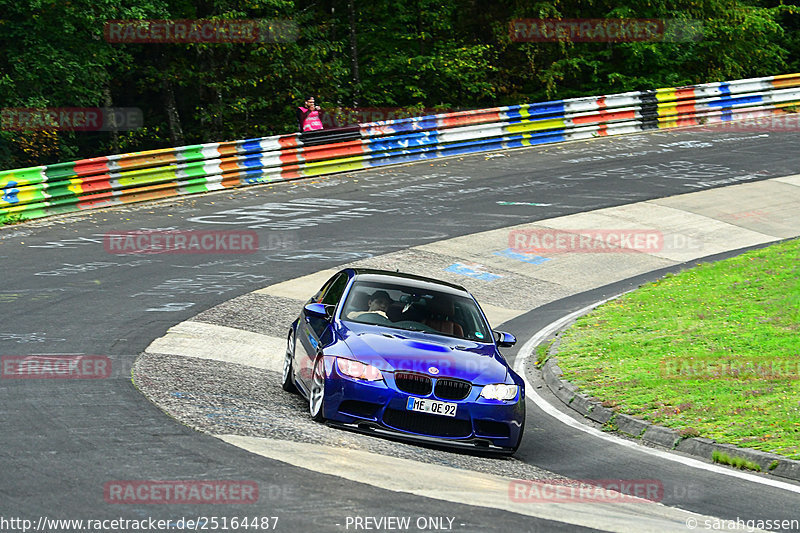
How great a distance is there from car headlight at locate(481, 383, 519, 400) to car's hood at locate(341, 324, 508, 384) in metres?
0.06

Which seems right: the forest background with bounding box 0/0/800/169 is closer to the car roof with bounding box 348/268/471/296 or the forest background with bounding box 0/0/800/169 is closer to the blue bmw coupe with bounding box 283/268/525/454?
the car roof with bounding box 348/268/471/296

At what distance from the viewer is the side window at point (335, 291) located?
35.7 ft

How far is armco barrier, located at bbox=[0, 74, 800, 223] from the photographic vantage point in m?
21.7

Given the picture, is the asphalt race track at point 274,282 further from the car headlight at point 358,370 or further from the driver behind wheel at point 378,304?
the driver behind wheel at point 378,304

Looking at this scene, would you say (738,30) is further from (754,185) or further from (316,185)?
(316,185)

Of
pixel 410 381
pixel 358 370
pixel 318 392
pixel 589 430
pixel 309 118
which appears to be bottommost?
pixel 589 430

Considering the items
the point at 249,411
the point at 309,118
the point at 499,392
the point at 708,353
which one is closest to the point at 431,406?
the point at 499,392

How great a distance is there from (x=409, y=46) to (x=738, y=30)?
1207cm

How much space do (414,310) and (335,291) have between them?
107 cm

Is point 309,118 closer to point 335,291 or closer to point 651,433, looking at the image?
point 335,291

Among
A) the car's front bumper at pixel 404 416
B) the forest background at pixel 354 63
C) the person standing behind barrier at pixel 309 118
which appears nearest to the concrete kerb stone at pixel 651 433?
the car's front bumper at pixel 404 416

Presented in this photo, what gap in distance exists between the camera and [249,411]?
374 inches

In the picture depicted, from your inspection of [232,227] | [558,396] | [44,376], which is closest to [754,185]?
[232,227]

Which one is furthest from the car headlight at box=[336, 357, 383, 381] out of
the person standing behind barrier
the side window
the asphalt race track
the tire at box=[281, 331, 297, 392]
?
the person standing behind barrier
